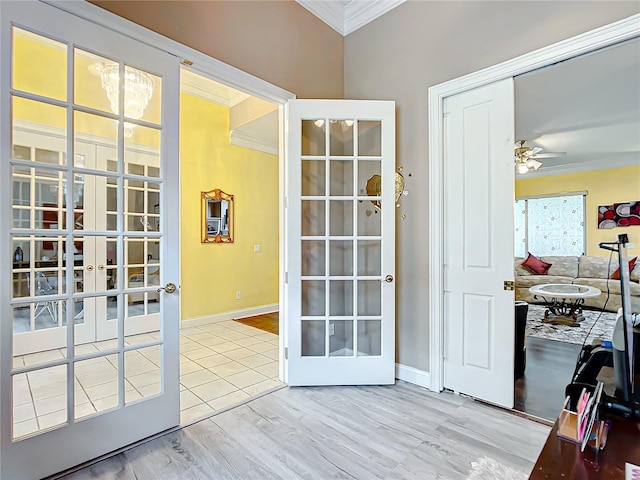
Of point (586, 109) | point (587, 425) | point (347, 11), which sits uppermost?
point (347, 11)

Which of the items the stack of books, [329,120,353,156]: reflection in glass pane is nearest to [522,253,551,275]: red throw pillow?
[329,120,353,156]: reflection in glass pane

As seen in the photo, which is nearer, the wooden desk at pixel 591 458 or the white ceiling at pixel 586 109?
the wooden desk at pixel 591 458

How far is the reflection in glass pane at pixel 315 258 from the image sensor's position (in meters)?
2.68

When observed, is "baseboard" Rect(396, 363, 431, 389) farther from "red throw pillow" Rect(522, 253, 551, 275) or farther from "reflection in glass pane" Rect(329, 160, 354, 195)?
"red throw pillow" Rect(522, 253, 551, 275)

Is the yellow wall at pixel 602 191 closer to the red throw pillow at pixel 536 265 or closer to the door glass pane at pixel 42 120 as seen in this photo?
the red throw pillow at pixel 536 265

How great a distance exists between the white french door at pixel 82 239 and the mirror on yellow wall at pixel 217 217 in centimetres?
261

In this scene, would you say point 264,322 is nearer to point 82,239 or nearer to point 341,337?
point 341,337

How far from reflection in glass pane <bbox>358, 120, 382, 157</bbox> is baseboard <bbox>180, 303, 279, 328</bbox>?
10.9 ft

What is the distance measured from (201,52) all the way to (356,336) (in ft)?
7.82

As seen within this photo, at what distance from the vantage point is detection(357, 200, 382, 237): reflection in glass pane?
2.68 meters

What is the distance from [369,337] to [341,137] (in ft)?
5.54

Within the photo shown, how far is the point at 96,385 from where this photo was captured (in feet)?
6.19

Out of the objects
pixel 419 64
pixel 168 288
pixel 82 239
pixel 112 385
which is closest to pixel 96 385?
pixel 112 385

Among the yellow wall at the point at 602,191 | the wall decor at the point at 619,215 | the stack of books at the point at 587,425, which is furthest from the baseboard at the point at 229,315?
the wall decor at the point at 619,215
